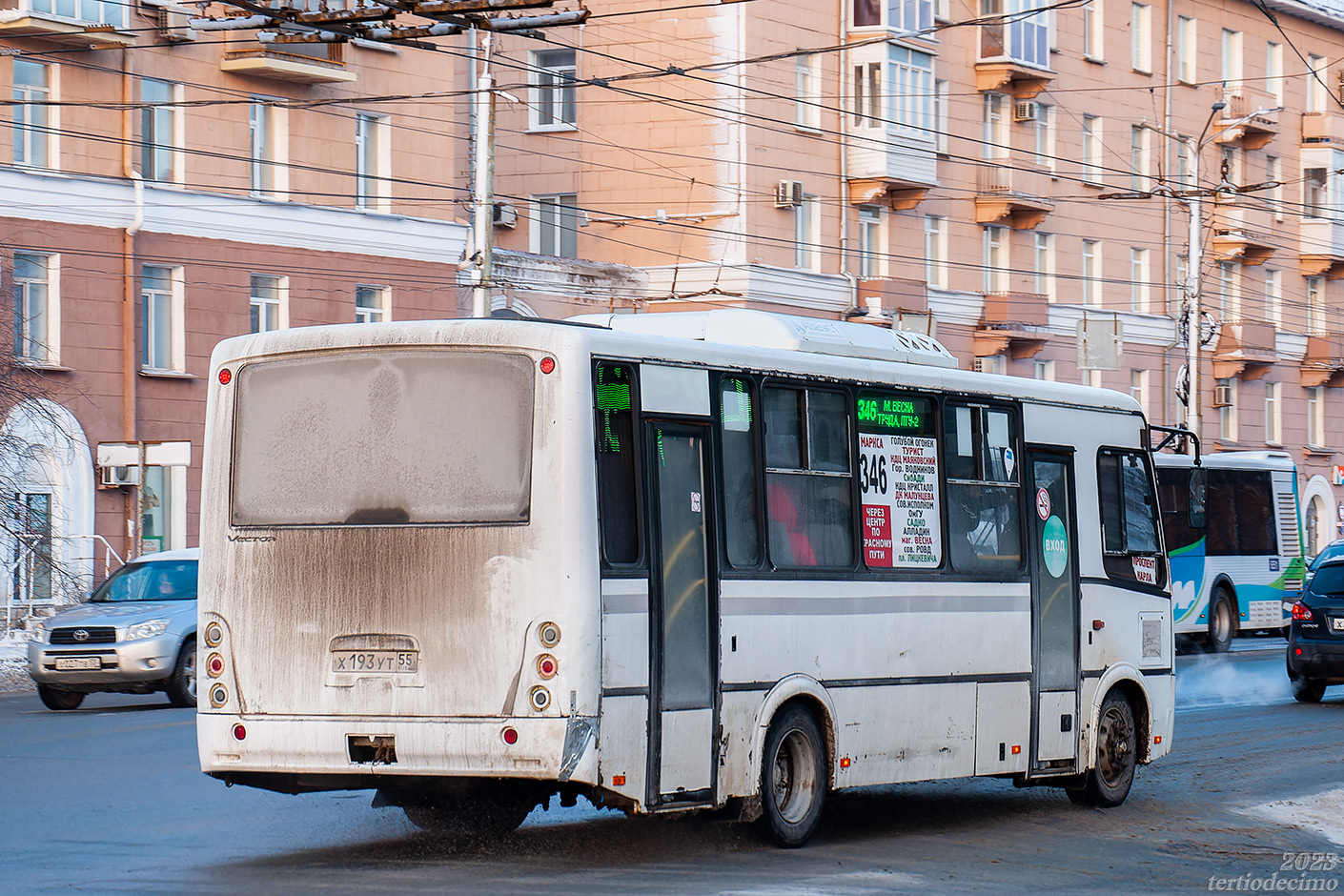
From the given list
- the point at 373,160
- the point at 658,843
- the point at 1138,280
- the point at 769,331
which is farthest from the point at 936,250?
the point at 658,843

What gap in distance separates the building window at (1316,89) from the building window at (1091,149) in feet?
38.9

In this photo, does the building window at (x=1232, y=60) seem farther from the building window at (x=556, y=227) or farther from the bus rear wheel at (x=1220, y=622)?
the bus rear wheel at (x=1220, y=622)

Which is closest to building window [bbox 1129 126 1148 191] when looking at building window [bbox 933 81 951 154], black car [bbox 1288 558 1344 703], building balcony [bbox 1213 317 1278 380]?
building balcony [bbox 1213 317 1278 380]

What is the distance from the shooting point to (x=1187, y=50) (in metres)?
59.9

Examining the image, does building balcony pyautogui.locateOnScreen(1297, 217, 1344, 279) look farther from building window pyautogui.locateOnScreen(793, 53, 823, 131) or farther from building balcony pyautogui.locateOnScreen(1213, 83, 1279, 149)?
building window pyautogui.locateOnScreen(793, 53, 823, 131)

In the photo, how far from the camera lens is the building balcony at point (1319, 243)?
64625 millimetres

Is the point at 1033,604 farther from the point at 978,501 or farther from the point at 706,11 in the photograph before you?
the point at 706,11

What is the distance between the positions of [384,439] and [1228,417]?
53.5 meters

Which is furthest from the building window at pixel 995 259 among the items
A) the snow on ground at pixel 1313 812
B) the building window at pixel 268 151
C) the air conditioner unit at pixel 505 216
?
the snow on ground at pixel 1313 812

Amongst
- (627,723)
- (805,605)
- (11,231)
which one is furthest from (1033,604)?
(11,231)

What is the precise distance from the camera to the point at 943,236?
5144 centimetres

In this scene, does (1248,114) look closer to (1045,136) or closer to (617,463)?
(1045,136)

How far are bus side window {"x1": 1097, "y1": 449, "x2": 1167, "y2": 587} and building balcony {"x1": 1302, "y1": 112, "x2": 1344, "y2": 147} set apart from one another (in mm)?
52478

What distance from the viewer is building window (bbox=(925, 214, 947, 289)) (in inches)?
2007
